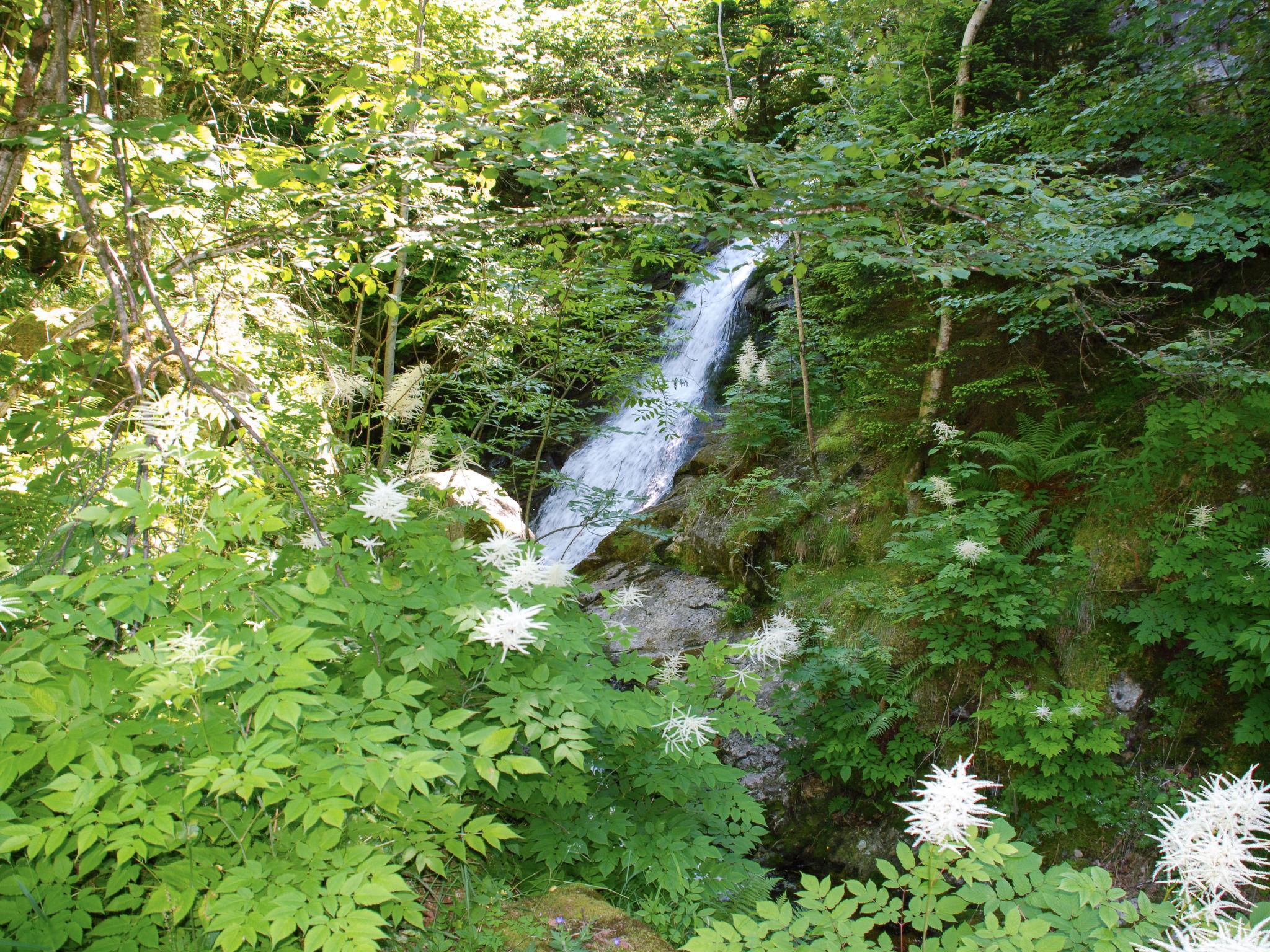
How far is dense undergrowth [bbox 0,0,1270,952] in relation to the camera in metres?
1.71

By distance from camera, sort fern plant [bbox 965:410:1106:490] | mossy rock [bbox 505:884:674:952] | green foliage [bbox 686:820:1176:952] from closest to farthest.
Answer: green foliage [bbox 686:820:1176:952] → mossy rock [bbox 505:884:674:952] → fern plant [bbox 965:410:1106:490]

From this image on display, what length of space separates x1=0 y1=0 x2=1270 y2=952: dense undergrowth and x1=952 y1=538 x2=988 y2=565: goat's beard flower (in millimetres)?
64

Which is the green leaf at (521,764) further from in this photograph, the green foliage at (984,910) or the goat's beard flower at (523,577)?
the goat's beard flower at (523,577)

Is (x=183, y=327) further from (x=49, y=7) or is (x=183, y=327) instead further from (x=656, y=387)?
(x=656, y=387)

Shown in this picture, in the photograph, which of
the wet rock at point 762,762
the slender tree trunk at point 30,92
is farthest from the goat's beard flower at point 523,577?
the wet rock at point 762,762

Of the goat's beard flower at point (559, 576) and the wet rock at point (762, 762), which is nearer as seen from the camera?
the goat's beard flower at point (559, 576)

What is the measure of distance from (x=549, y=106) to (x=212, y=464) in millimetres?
2181

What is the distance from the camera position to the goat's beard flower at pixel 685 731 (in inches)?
103

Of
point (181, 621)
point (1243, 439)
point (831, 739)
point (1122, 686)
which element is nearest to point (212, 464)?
point (181, 621)

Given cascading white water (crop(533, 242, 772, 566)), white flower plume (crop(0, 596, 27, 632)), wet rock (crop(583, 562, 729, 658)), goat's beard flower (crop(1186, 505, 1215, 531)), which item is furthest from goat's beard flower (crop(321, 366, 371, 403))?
goat's beard flower (crop(1186, 505, 1215, 531))

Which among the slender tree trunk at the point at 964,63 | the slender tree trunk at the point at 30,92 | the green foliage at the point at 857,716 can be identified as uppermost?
the slender tree trunk at the point at 964,63

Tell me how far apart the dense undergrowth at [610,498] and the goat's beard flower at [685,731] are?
1.2 inches

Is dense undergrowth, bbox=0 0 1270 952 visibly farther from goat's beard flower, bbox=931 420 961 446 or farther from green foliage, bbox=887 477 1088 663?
goat's beard flower, bbox=931 420 961 446

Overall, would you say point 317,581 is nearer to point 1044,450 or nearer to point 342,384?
point 342,384
